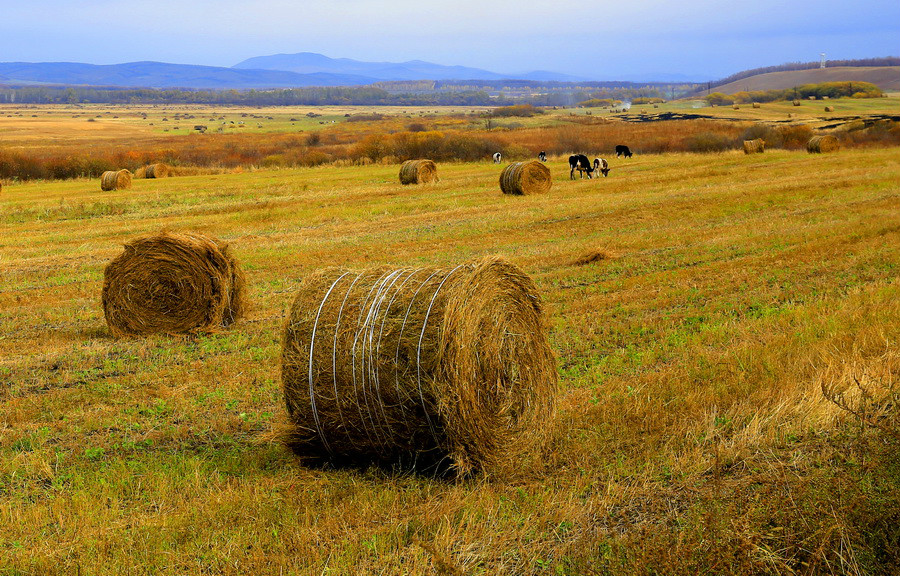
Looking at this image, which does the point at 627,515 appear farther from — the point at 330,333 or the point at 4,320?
the point at 4,320

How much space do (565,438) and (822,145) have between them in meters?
42.0

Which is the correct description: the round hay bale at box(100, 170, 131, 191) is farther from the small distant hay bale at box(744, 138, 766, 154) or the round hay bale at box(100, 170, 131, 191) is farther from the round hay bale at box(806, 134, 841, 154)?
the round hay bale at box(806, 134, 841, 154)

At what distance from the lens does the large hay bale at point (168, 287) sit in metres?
11.7

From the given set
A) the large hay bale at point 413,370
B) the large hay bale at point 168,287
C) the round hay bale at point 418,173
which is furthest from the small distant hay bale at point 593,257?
the round hay bale at point 418,173

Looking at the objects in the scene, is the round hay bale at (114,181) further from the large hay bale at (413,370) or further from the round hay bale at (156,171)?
the large hay bale at (413,370)

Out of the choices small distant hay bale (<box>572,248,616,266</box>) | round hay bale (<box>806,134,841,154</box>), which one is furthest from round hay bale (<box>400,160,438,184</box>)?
round hay bale (<box>806,134,841,154</box>)

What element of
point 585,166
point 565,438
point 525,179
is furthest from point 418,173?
point 565,438

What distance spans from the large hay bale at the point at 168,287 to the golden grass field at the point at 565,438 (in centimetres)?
42

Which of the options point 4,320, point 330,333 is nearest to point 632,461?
point 330,333

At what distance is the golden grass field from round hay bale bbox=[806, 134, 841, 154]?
90.9ft

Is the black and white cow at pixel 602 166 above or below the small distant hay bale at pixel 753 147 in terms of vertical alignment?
below

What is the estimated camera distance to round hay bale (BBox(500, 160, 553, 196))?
1128 inches

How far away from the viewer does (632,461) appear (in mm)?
6215

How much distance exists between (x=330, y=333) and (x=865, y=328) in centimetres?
661
